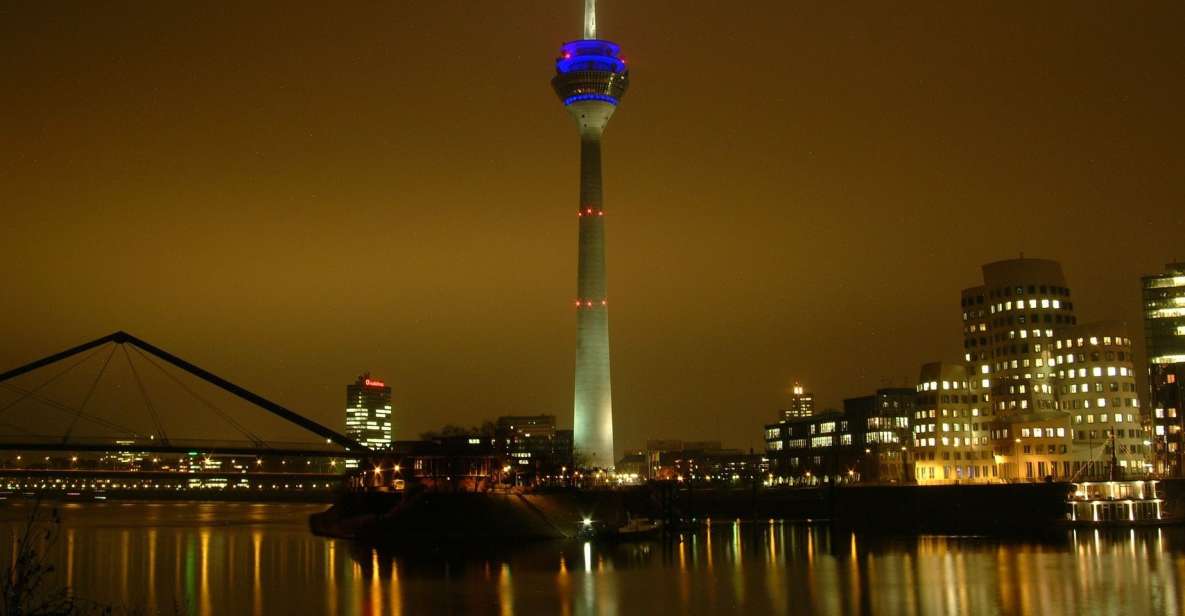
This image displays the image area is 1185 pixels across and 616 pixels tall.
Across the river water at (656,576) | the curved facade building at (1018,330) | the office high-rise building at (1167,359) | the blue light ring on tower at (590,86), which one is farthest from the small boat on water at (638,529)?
the office high-rise building at (1167,359)

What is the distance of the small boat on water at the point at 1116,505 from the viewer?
89.5 metres

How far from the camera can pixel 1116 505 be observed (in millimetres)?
90688

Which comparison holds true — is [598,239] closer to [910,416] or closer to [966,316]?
[966,316]

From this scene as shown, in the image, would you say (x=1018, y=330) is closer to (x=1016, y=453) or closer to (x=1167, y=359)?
(x=1016, y=453)

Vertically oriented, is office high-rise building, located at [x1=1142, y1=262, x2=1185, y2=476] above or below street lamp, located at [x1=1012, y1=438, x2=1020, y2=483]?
above

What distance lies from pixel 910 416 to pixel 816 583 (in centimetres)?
9720

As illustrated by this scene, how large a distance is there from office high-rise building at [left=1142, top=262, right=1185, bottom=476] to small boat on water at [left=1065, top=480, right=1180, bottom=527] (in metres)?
15.6

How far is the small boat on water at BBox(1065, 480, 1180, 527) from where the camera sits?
89500 millimetres

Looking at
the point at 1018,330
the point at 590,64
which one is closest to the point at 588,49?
the point at 590,64

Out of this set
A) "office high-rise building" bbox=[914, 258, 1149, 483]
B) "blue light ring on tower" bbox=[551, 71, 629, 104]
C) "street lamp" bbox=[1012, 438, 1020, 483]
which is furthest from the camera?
"blue light ring on tower" bbox=[551, 71, 629, 104]

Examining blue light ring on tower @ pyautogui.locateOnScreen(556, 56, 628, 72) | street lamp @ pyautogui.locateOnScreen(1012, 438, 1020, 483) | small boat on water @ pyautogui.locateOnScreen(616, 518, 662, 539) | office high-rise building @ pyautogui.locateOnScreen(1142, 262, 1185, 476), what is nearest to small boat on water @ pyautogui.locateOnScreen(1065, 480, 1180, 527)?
street lamp @ pyautogui.locateOnScreen(1012, 438, 1020, 483)

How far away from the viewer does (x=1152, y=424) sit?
114875 millimetres

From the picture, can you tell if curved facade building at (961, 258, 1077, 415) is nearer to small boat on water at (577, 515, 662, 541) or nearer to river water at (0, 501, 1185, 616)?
river water at (0, 501, 1185, 616)

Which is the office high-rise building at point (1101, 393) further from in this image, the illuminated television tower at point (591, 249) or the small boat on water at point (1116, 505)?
the illuminated television tower at point (591, 249)
